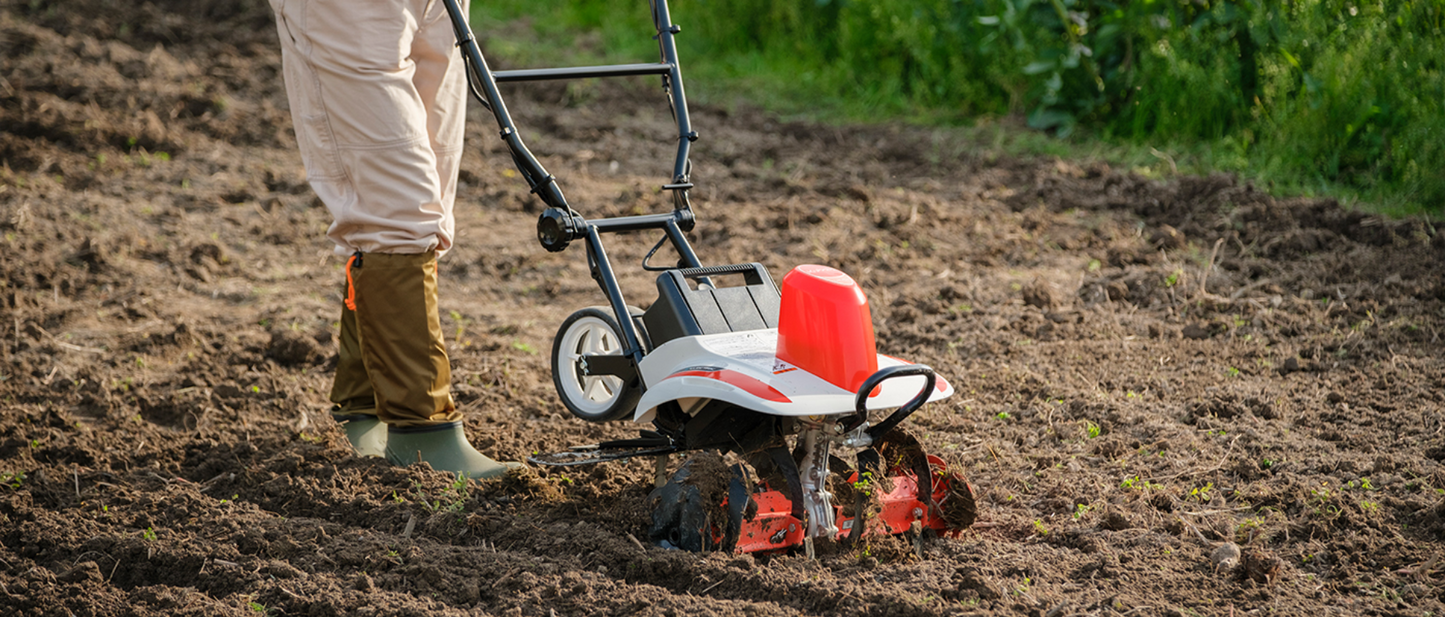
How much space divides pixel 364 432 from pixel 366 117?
0.88 meters

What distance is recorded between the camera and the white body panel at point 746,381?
2.19 meters

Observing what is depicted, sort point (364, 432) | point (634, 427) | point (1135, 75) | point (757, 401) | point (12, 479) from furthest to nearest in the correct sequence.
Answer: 1. point (1135, 75)
2. point (634, 427)
3. point (364, 432)
4. point (12, 479)
5. point (757, 401)

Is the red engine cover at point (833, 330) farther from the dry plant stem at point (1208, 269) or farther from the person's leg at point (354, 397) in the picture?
the dry plant stem at point (1208, 269)

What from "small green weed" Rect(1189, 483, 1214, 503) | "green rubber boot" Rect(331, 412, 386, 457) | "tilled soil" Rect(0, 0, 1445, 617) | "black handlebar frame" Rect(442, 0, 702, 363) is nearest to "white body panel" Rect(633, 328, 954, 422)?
"black handlebar frame" Rect(442, 0, 702, 363)

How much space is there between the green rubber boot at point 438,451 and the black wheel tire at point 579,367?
0.23 m

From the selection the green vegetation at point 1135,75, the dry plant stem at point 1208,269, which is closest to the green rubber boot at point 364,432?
the dry plant stem at point 1208,269

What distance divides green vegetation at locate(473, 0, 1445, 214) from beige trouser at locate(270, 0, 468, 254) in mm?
3662

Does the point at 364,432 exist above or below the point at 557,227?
below

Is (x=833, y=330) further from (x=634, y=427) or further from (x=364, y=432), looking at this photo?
(x=364, y=432)

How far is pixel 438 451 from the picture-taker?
9.69 feet

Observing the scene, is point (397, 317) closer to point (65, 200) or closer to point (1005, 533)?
point (1005, 533)

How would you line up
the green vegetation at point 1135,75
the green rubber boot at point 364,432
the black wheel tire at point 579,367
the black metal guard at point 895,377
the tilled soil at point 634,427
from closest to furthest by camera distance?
the black metal guard at point 895,377 < the tilled soil at point 634,427 < the black wheel tire at point 579,367 < the green rubber boot at point 364,432 < the green vegetation at point 1135,75

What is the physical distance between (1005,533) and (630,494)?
831 millimetres

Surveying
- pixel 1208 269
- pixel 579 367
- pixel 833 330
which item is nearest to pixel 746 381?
pixel 833 330
